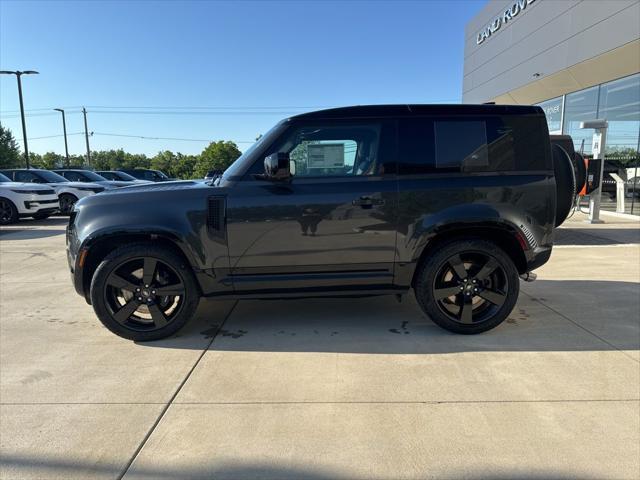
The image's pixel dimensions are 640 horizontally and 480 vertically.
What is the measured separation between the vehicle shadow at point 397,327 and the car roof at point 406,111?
1929mm

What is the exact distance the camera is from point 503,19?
1855 centimetres

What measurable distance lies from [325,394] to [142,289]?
74.1 inches

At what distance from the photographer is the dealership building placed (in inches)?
472

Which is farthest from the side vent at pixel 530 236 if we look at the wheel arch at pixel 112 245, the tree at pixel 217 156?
the tree at pixel 217 156

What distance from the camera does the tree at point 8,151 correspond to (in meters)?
44.9

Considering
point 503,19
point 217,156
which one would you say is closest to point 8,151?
point 217,156

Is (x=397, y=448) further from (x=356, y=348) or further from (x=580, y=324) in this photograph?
(x=580, y=324)

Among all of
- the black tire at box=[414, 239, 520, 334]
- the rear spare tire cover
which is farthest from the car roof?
the black tire at box=[414, 239, 520, 334]

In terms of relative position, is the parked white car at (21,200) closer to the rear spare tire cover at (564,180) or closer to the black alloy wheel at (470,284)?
the black alloy wheel at (470,284)

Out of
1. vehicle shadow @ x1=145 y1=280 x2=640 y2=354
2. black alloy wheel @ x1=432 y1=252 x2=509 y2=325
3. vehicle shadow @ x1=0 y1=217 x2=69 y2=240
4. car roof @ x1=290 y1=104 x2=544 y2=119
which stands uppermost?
car roof @ x1=290 y1=104 x2=544 y2=119

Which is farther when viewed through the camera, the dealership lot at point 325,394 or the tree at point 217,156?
the tree at point 217,156

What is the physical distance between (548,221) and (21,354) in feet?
15.2

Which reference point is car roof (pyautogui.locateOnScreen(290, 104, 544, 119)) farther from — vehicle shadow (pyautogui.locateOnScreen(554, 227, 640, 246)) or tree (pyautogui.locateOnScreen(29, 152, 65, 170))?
tree (pyautogui.locateOnScreen(29, 152, 65, 170))

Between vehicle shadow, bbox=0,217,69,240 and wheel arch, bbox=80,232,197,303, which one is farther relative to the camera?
vehicle shadow, bbox=0,217,69,240
